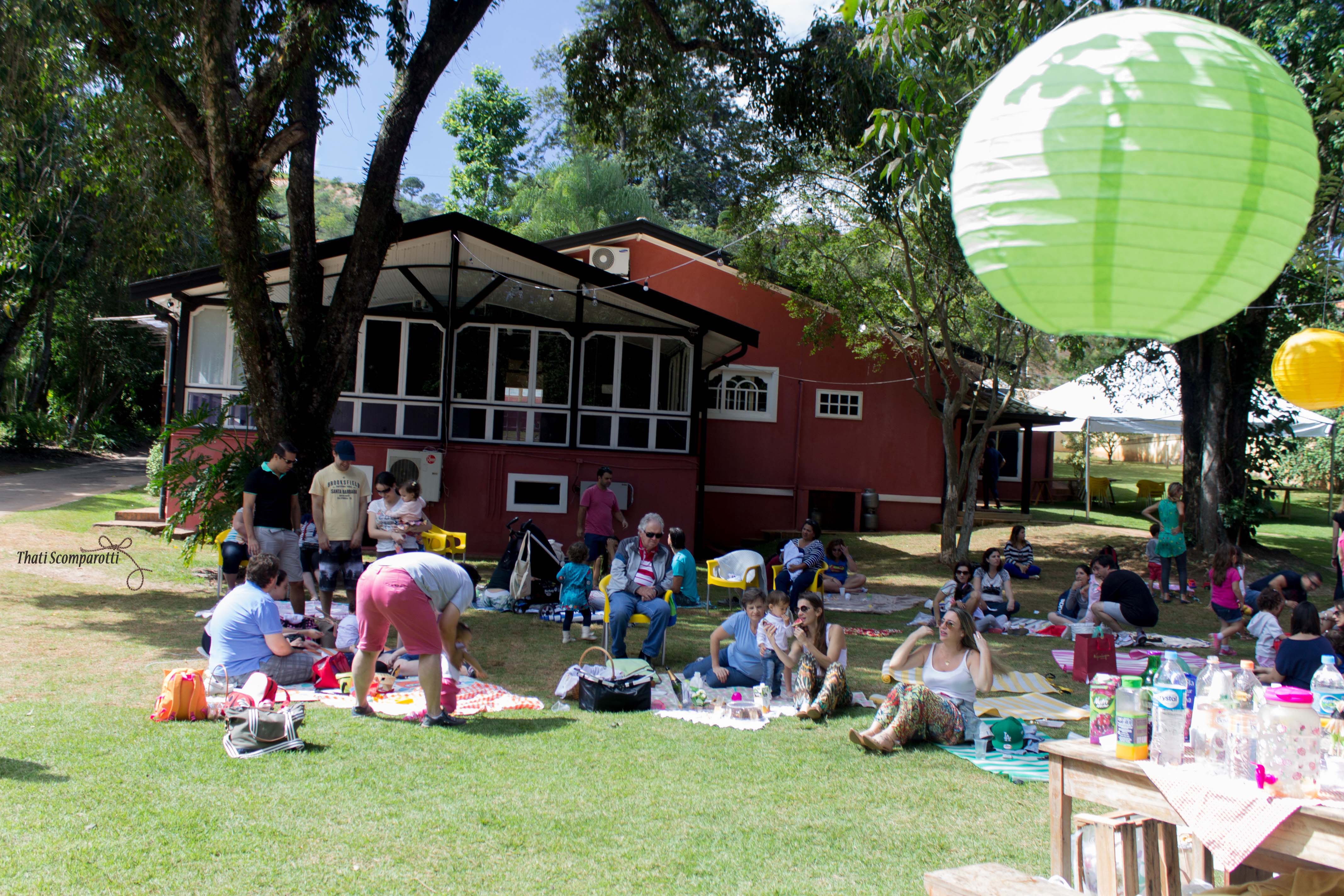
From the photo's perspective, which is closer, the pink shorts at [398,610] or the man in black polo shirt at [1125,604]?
the pink shorts at [398,610]

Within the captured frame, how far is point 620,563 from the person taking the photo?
27.8 feet

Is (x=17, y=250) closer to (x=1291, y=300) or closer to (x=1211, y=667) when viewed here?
(x=1211, y=667)

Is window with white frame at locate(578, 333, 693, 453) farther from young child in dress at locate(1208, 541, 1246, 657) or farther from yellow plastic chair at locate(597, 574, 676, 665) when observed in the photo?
young child in dress at locate(1208, 541, 1246, 657)

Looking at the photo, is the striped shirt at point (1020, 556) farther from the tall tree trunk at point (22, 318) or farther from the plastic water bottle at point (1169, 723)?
the tall tree trunk at point (22, 318)

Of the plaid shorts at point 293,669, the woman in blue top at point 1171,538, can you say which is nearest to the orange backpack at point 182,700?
the plaid shorts at point 293,669

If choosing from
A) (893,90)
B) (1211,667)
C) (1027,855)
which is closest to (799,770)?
(1027,855)

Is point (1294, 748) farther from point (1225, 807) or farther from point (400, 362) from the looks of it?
point (400, 362)

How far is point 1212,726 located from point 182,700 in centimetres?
547

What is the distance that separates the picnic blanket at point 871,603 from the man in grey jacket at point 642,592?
412 centimetres

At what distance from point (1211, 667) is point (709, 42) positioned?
38.1ft

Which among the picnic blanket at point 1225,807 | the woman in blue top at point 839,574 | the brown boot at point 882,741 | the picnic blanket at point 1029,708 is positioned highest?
the picnic blanket at point 1225,807

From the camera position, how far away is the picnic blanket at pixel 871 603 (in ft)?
40.0

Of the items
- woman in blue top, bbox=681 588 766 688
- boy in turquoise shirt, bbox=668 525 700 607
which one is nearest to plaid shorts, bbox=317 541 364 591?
boy in turquoise shirt, bbox=668 525 700 607

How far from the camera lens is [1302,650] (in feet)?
21.1
